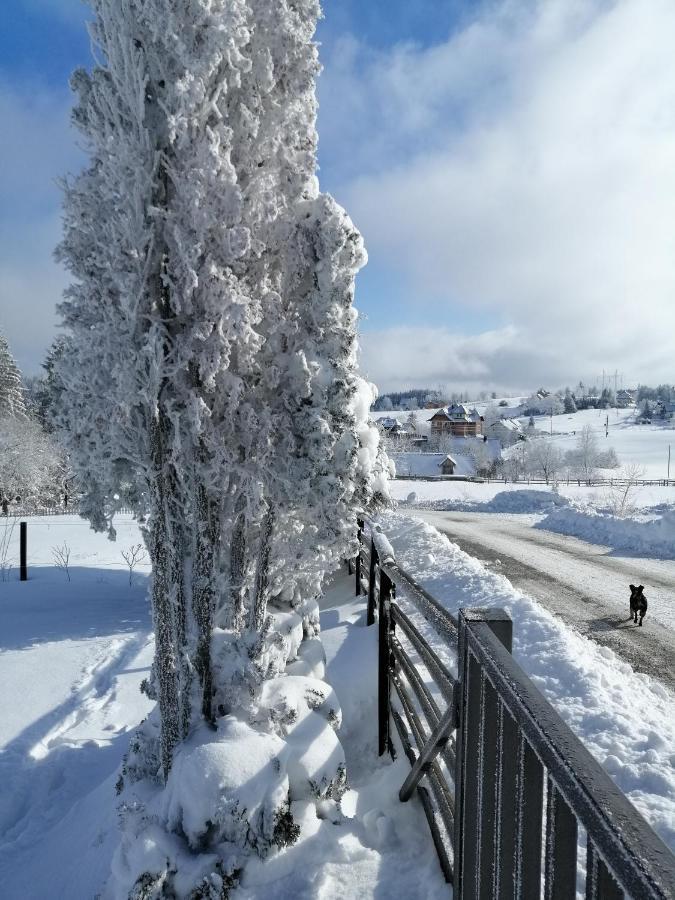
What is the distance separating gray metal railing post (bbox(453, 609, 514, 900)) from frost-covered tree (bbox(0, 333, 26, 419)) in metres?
46.3

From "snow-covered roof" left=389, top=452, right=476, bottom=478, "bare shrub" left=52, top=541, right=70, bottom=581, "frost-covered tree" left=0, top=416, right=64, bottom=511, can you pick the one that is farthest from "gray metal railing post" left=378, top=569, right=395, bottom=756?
"snow-covered roof" left=389, top=452, right=476, bottom=478

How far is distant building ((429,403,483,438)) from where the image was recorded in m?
99.2

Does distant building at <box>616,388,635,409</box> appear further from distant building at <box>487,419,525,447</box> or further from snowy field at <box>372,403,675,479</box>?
distant building at <box>487,419,525,447</box>

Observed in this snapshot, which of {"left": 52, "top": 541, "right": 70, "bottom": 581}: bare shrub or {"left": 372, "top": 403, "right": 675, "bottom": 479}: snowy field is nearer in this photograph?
{"left": 52, "top": 541, "right": 70, "bottom": 581}: bare shrub

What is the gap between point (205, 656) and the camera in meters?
3.55

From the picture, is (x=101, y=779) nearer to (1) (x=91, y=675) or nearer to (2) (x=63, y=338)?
(1) (x=91, y=675)

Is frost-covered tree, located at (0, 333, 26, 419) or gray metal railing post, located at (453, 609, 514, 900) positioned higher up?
frost-covered tree, located at (0, 333, 26, 419)

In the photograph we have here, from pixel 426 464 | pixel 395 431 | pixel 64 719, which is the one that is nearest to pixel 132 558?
pixel 64 719

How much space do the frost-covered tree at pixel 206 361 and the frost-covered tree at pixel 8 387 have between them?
4393 cm

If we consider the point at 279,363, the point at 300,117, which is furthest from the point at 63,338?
the point at 300,117

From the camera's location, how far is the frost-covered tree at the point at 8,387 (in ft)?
132

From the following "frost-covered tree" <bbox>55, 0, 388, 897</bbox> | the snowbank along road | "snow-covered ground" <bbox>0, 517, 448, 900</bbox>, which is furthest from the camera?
the snowbank along road

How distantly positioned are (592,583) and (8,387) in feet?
151

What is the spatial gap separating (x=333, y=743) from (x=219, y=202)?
12.5ft
